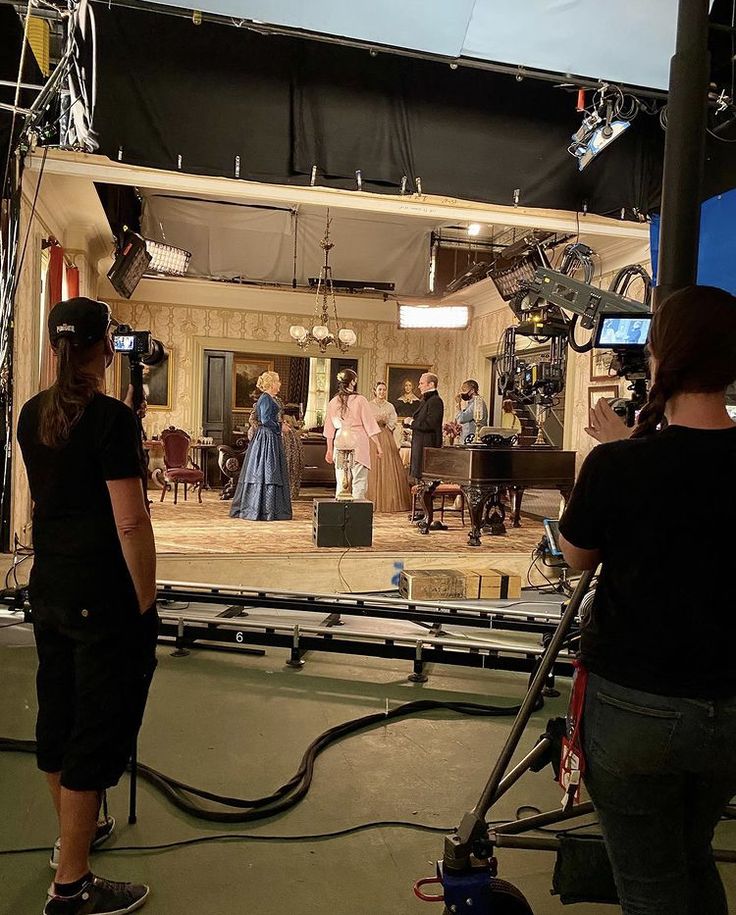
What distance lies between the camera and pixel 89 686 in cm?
162

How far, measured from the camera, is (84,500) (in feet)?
5.29

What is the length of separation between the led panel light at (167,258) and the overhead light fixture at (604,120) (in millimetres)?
4973

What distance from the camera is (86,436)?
1.58 m

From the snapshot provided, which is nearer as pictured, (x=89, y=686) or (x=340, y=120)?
(x=89, y=686)

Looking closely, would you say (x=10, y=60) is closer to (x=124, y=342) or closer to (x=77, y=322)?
(x=124, y=342)

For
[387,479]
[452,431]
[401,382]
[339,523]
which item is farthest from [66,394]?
[401,382]

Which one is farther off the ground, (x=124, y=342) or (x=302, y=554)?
(x=124, y=342)


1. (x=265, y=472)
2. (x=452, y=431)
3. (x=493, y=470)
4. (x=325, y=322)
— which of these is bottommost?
(x=265, y=472)

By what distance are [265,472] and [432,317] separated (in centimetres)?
466

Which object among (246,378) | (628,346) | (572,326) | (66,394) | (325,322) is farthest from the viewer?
(246,378)

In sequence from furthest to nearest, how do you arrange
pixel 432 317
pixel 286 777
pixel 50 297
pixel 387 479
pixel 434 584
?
pixel 432 317
pixel 387 479
pixel 50 297
pixel 434 584
pixel 286 777

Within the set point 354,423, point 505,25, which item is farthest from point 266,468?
point 505,25

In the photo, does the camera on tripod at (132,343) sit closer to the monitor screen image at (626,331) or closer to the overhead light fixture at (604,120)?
the monitor screen image at (626,331)

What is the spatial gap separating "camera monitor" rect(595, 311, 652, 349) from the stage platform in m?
4.00
